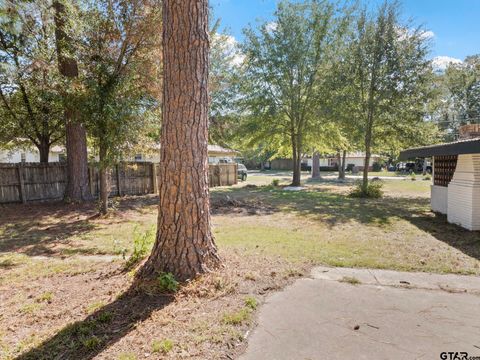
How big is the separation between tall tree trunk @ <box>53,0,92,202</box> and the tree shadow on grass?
7085mm

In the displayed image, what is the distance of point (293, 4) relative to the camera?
15898 mm

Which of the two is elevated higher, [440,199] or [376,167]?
[376,167]

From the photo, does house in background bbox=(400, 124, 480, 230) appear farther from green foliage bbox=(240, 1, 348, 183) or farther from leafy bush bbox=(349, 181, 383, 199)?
green foliage bbox=(240, 1, 348, 183)

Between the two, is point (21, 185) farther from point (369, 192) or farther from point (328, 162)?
point (328, 162)

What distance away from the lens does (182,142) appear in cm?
325

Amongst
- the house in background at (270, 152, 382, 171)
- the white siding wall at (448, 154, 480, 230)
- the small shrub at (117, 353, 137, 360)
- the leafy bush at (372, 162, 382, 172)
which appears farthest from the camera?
the house in background at (270, 152, 382, 171)

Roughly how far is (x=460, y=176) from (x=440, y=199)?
6.17ft

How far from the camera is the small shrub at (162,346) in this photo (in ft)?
7.25

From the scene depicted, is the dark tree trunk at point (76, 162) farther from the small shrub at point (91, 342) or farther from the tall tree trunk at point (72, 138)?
the small shrub at point (91, 342)

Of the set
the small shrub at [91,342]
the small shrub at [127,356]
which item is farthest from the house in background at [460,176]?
the small shrub at [91,342]

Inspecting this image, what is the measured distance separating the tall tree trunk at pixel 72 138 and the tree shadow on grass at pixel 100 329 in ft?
23.2

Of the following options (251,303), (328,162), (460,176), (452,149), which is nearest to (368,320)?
(251,303)

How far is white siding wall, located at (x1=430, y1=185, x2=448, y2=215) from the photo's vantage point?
825cm

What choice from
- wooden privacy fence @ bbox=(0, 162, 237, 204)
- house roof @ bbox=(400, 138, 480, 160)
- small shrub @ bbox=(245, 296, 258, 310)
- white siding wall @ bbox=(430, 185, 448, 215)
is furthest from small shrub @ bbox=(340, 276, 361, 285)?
wooden privacy fence @ bbox=(0, 162, 237, 204)
